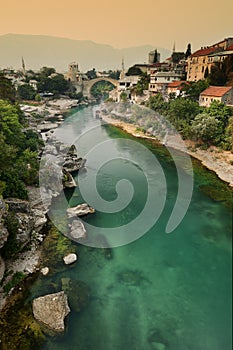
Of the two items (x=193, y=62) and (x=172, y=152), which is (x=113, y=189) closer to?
(x=172, y=152)

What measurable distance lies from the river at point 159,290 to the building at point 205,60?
25.0m

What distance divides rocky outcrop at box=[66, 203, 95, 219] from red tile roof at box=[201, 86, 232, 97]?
58.5 feet

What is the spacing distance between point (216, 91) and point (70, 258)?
21971 millimetres

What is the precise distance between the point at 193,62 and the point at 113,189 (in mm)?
26919

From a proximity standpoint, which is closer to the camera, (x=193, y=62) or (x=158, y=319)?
(x=158, y=319)

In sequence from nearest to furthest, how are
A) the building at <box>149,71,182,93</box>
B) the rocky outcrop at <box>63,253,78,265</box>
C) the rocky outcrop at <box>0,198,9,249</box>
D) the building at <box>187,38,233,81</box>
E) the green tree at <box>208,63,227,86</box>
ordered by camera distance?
the rocky outcrop at <box>0,198,9,249</box>, the rocky outcrop at <box>63,253,78,265</box>, the green tree at <box>208,63,227,86</box>, the building at <box>187,38,233,81</box>, the building at <box>149,71,182,93</box>

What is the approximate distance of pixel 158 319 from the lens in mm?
7836

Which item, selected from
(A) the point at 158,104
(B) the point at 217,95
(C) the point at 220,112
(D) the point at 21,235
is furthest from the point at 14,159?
(A) the point at 158,104

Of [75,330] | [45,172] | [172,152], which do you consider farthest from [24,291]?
[172,152]

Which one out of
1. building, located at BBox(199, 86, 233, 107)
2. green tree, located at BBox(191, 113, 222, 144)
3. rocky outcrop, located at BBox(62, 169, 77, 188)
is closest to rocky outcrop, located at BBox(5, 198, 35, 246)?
rocky outcrop, located at BBox(62, 169, 77, 188)

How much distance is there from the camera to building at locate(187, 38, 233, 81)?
→ 101 feet

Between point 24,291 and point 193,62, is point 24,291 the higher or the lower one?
the lower one

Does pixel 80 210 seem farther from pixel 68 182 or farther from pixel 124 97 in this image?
pixel 124 97

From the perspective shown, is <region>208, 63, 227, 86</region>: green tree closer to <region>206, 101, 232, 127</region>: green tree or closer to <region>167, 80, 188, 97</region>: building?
<region>167, 80, 188, 97</region>: building
